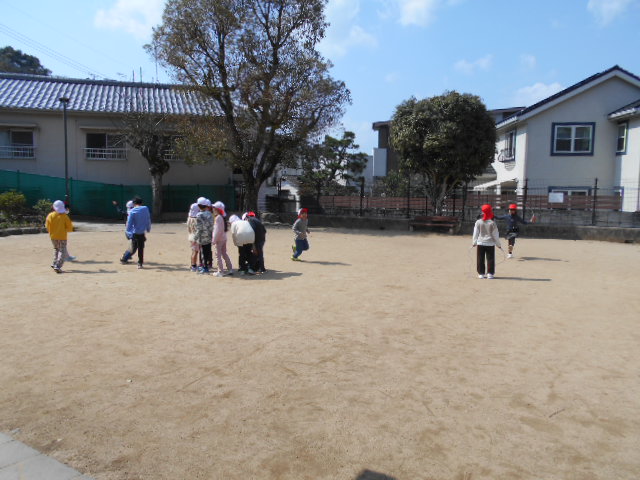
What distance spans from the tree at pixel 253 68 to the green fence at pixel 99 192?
5122mm

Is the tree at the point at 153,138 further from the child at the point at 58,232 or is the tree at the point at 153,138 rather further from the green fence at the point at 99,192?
the child at the point at 58,232

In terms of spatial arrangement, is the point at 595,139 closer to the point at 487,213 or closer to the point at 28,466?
the point at 487,213

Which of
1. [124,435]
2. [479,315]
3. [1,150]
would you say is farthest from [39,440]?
[1,150]

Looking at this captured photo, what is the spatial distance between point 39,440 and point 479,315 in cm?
563

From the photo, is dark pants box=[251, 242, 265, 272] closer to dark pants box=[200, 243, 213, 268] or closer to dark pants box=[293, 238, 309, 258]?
dark pants box=[200, 243, 213, 268]

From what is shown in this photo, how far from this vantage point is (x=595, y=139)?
79.0ft

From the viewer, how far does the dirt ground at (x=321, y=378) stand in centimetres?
336

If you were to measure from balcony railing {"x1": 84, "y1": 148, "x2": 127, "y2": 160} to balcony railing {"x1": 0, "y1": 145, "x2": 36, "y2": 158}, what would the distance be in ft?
8.47

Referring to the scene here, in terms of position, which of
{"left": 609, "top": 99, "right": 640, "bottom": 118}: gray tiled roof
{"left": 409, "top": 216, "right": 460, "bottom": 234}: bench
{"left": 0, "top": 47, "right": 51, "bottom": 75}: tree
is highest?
{"left": 0, "top": 47, "right": 51, "bottom": 75}: tree

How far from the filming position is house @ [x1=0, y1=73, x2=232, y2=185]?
83.0 ft

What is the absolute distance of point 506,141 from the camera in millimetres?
27891

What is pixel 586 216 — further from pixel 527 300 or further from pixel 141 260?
pixel 141 260

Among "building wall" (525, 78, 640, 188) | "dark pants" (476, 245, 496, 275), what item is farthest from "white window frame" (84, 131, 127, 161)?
"dark pants" (476, 245, 496, 275)

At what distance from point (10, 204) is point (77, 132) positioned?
350 inches
